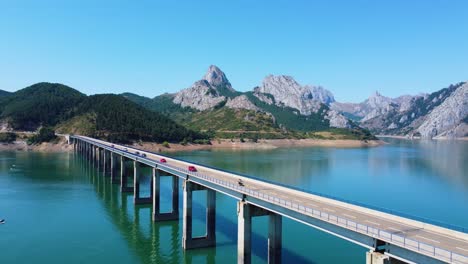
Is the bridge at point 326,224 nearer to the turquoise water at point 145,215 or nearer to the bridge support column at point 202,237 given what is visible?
the bridge support column at point 202,237

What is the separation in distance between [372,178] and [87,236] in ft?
288

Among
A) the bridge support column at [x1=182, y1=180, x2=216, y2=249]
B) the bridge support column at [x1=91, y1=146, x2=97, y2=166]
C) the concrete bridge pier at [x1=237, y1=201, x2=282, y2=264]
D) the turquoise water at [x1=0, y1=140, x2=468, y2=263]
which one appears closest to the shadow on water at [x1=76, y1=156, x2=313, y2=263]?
the turquoise water at [x1=0, y1=140, x2=468, y2=263]

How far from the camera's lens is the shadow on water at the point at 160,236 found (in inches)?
1890

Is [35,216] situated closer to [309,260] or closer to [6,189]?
[6,189]

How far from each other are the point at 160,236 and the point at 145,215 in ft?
44.9

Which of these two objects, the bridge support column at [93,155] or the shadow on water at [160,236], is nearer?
the shadow on water at [160,236]

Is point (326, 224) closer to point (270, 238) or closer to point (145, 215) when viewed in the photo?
point (270, 238)

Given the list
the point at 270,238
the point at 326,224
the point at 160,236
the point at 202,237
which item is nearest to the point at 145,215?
the point at 160,236

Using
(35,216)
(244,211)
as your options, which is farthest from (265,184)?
(35,216)

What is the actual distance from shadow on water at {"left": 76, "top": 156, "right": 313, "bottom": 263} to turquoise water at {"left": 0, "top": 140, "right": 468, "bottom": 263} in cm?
13

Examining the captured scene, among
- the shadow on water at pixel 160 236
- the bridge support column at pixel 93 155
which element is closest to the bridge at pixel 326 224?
the shadow on water at pixel 160 236

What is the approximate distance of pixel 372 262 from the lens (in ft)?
89.2

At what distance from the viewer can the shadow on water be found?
4800 cm

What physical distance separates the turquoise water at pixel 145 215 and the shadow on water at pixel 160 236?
5.1 inches
